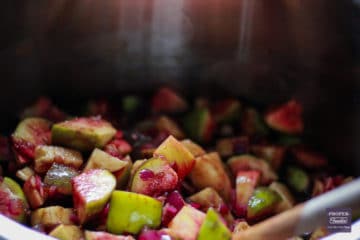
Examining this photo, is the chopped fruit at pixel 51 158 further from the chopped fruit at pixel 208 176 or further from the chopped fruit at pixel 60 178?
the chopped fruit at pixel 208 176

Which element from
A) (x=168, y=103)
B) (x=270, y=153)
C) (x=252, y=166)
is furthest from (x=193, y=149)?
(x=168, y=103)

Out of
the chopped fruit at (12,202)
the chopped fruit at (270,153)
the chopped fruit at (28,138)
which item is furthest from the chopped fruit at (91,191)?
the chopped fruit at (270,153)

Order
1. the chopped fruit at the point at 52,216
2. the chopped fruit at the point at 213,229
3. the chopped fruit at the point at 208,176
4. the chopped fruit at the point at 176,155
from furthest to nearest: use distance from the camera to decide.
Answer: the chopped fruit at the point at 208,176 → the chopped fruit at the point at 176,155 → the chopped fruit at the point at 52,216 → the chopped fruit at the point at 213,229

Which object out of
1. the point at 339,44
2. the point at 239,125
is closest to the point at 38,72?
the point at 239,125

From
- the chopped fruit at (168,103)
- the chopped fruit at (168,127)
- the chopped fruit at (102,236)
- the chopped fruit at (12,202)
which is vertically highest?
the chopped fruit at (168,103)

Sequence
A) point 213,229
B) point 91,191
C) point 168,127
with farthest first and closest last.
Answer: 1. point 168,127
2. point 91,191
3. point 213,229

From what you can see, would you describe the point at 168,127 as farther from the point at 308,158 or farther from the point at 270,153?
the point at 308,158
